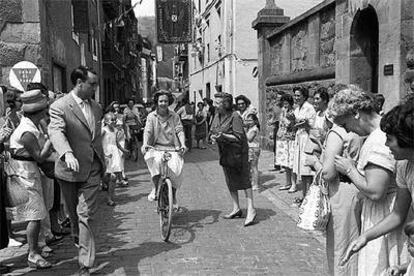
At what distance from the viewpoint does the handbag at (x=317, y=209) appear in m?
3.54

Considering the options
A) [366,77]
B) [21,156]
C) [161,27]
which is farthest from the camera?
[161,27]

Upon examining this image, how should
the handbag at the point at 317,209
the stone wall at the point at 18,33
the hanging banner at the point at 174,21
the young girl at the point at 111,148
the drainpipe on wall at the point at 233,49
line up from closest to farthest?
the handbag at the point at 317,209 < the young girl at the point at 111,148 < the stone wall at the point at 18,33 < the hanging banner at the point at 174,21 < the drainpipe on wall at the point at 233,49

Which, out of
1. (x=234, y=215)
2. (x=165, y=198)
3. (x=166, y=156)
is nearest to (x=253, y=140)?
(x=234, y=215)

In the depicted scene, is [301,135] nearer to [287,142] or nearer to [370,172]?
[287,142]

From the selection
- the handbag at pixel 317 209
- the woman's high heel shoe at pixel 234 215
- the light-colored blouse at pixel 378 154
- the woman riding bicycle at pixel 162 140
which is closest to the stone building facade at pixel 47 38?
the woman riding bicycle at pixel 162 140

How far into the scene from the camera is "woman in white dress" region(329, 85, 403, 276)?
285cm

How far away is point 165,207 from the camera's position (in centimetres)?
614

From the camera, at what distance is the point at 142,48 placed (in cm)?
6088

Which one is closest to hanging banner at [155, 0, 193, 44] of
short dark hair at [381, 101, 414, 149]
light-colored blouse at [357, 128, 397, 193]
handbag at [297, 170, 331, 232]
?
handbag at [297, 170, 331, 232]

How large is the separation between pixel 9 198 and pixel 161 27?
17.6 m

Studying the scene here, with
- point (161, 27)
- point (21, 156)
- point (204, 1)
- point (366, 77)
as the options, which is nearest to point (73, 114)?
point (21, 156)

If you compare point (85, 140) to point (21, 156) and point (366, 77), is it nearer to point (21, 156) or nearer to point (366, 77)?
point (21, 156)

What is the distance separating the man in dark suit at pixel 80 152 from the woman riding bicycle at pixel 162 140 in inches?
64.7

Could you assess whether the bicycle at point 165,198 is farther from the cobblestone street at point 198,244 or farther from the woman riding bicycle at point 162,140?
the cobblestone street at point 198,244
